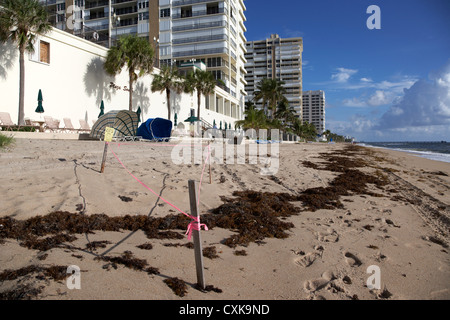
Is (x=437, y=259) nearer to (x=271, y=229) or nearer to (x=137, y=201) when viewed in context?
(x=271, y=229)

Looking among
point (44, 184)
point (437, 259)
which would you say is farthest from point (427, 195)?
point (44, 184)

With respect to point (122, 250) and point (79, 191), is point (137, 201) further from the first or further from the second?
point (122, 250)

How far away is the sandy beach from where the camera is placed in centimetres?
263

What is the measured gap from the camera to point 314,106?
169 meters

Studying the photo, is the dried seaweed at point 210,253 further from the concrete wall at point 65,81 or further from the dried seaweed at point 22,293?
the concrete wall at point 65,81

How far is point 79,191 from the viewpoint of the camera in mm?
4965

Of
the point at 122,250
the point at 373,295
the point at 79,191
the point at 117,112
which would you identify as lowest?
the point at 373,295

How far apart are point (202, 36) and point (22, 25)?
3846 cm

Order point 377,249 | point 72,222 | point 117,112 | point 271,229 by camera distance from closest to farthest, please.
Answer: point 377,249
point 72,222
point 271,229
point 117,112

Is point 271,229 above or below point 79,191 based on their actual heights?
below

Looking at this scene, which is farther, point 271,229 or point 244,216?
point 244,216

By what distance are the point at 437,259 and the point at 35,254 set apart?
4.75 m
